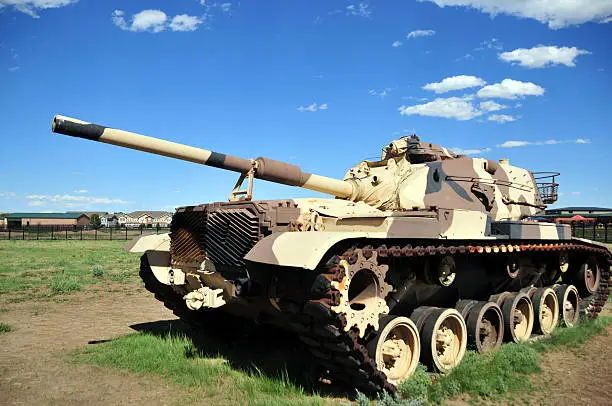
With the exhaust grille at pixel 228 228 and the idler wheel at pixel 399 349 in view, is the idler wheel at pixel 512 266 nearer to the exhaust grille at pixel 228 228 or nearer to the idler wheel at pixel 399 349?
the idler wheel at pixel 399 349

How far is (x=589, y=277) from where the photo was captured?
1158cm

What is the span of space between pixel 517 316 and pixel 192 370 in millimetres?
5754

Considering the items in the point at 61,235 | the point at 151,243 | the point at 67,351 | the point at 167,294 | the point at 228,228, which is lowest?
the point at 67,351

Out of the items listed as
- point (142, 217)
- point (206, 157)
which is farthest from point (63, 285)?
point (142, 217)

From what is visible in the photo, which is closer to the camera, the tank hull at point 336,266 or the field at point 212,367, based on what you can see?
the tank hull at point 336,266

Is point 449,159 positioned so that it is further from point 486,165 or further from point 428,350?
point 428,350

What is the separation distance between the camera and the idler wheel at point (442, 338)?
697 centimetres

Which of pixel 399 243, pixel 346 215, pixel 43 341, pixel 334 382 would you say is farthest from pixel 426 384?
pixel 43 341

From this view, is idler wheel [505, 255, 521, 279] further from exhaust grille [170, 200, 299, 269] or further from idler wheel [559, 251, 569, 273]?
exhaust grille [170, 200, 299, 269]

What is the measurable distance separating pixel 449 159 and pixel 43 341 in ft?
26.1

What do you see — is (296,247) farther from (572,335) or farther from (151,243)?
(572,335)

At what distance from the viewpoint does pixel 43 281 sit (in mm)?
16688

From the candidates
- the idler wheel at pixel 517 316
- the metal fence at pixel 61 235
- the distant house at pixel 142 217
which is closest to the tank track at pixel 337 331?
the idler wheel at pixel 517 316

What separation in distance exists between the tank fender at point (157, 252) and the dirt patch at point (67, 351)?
5.27ft
